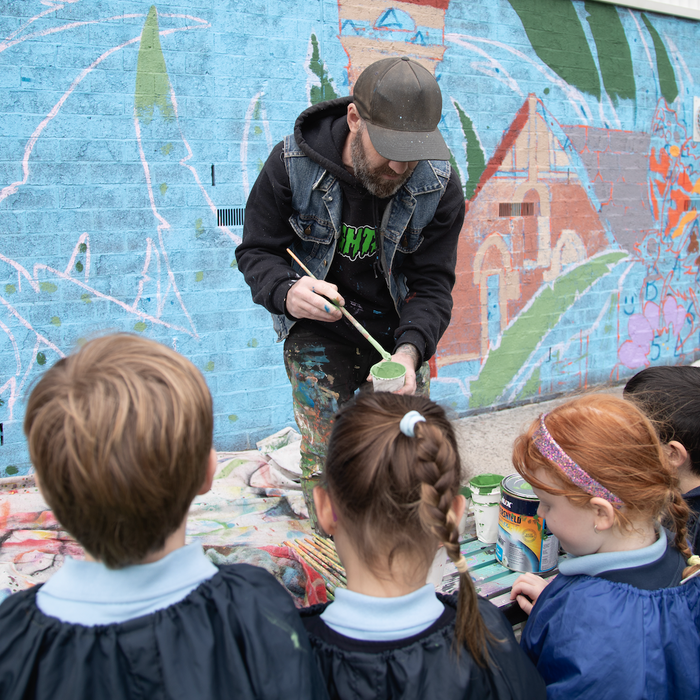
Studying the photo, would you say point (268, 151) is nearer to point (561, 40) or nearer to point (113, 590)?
point (561, 40)

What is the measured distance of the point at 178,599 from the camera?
101 cm

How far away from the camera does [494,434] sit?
13.8 ft

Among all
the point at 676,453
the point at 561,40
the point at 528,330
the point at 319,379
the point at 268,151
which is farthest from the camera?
the point at 528,330

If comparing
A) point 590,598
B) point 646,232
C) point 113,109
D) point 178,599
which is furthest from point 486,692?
point 646,232

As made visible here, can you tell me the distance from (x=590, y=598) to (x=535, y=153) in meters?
3.76

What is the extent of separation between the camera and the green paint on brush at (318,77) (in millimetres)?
3680

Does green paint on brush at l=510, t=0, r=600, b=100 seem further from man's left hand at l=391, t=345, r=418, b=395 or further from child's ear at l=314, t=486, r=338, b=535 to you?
child's ear at l=314, t=486, r=338, b=535

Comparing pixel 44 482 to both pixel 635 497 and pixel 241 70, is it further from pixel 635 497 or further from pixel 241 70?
pixel 241 70

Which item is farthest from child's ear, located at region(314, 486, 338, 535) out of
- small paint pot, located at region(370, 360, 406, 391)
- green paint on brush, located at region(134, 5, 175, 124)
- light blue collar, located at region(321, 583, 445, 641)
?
green paint on brush, located at region(134, 5, 175, 124)

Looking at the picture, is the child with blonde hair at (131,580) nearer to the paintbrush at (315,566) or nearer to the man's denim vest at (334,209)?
the paintbrush at (315,566)

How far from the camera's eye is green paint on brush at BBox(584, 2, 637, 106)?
15.1 feet

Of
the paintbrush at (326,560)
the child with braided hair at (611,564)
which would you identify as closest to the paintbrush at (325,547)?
the paintbrush at (326,560)

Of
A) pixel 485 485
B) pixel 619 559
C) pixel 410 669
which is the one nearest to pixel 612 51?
pixel 485 485

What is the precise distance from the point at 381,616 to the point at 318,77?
3.35 metres
